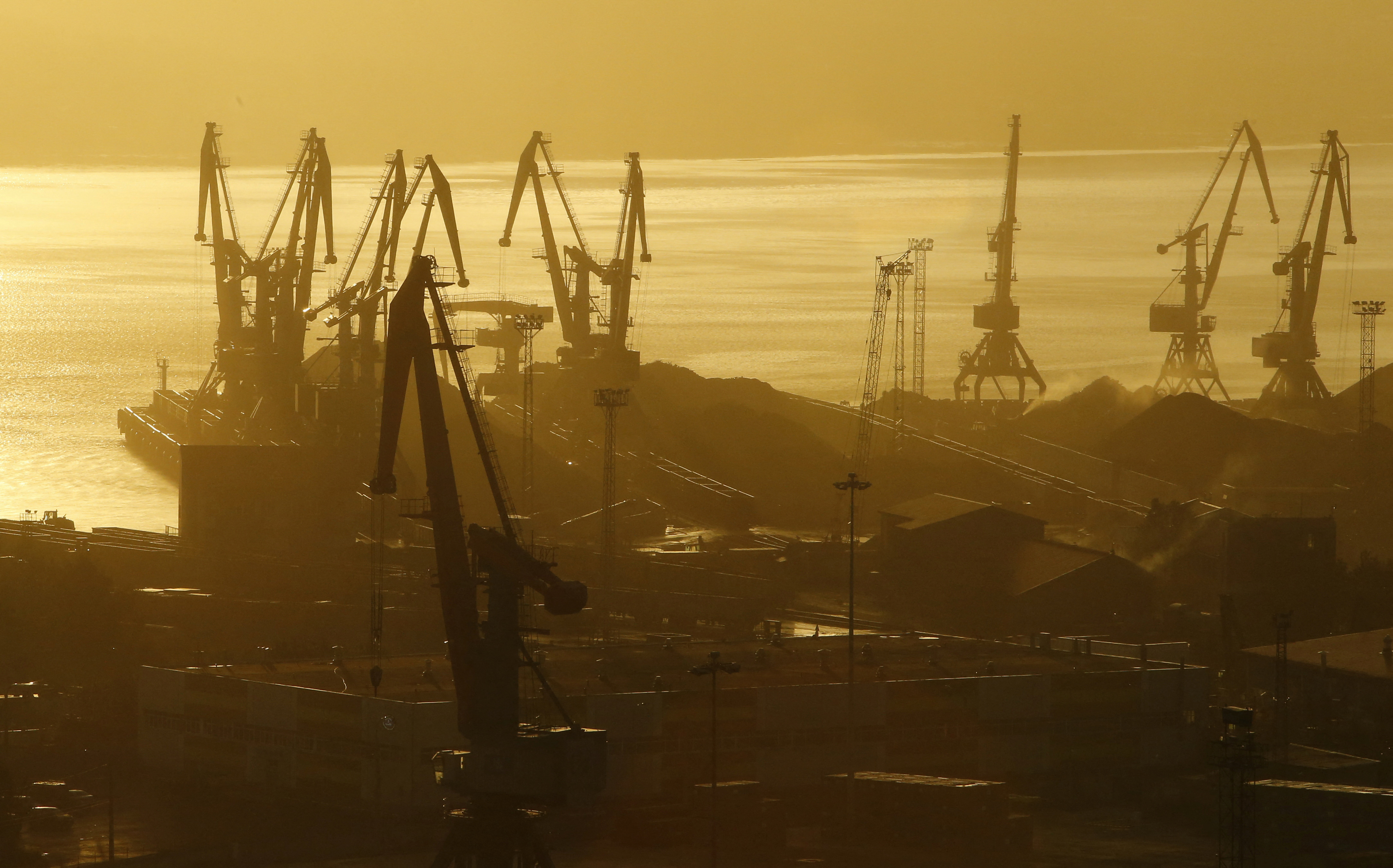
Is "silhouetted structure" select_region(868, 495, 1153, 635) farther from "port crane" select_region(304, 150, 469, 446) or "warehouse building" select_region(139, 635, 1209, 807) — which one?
"port crane" select_region(304, 150, 469, 446)

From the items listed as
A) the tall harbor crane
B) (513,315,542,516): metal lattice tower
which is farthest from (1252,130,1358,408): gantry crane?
the tall harbor crane

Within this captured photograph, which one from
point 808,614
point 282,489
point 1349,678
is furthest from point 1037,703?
point 282,489

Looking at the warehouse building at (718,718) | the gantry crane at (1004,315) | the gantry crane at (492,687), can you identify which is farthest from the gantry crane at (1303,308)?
the gantry crane at (492,687)

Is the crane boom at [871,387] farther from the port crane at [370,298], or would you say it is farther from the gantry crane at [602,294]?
the port crane at [370,298]

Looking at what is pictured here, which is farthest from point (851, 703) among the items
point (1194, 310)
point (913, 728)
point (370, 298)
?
point (1194, 310)

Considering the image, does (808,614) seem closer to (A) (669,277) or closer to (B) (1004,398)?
(B) (1004,398)

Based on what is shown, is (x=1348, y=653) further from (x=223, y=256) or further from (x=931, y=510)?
(x=223, y=256)
